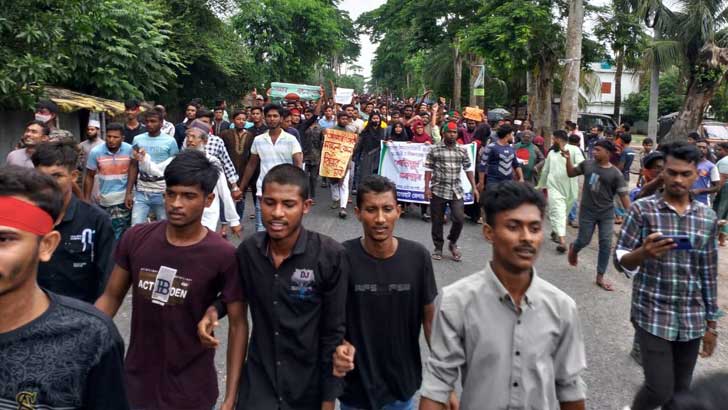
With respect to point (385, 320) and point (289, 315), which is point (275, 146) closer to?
point (385, 320)

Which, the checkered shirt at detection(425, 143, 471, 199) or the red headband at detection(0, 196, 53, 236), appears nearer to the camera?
the red headband at detection(0, 196, 53, 236)

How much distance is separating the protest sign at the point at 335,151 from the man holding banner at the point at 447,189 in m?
3.05

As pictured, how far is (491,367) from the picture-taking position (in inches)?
85.9

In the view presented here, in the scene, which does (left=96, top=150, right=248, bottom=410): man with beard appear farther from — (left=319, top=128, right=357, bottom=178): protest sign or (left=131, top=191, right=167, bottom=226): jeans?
(left=319, top=128, right=357, bottom=178): protest sign

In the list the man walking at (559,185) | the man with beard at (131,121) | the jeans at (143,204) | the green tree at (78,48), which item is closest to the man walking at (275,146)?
the jeans at (143,204)

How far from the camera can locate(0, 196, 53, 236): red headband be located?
1.60m

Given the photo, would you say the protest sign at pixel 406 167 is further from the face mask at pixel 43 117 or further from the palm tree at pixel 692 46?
the palm tree at pixel 692 46

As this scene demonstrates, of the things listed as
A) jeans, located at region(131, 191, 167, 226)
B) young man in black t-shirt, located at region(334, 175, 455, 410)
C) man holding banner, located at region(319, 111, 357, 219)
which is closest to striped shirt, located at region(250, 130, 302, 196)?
jeans, located at region(131, 191, 167, 226)

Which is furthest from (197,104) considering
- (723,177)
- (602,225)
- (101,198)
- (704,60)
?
→ (704,60)

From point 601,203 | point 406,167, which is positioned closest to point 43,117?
point 406,167

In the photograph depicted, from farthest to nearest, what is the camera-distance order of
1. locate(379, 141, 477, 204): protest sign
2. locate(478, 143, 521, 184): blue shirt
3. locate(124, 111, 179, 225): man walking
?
1. locate(379, 141, 477, 204): protest sign
2. locate(478, 143, 521, 184): blue shirt
3. locate(124, 111, 179, 225): man walking

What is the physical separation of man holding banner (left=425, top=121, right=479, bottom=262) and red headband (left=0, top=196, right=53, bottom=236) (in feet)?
22.0

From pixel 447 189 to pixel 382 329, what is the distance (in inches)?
214

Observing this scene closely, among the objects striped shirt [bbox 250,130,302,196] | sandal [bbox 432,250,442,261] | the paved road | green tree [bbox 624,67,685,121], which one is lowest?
the paved road
